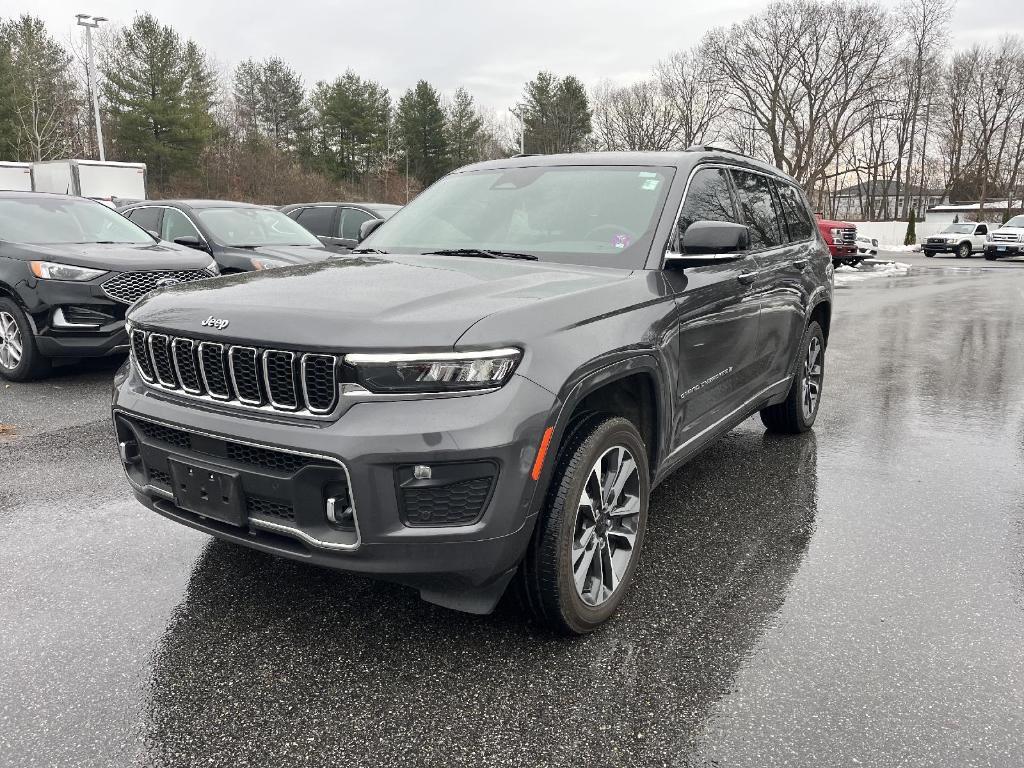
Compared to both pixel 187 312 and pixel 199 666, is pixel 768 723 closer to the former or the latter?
pixel 199 666

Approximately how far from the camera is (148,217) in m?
10.9

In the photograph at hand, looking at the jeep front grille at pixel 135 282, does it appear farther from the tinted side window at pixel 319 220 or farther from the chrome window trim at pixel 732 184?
the tinted side window at pixel 319 220

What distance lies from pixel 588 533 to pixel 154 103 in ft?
157

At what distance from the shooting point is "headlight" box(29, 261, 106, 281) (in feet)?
23.5

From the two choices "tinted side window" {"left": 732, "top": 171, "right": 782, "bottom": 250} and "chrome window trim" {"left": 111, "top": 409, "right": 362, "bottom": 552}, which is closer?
"chrome window trim" {"left": 111, "top": 409, "right": 362, "bottom": 552}

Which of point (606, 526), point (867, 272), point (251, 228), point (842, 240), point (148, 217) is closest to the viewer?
point (606, 526)

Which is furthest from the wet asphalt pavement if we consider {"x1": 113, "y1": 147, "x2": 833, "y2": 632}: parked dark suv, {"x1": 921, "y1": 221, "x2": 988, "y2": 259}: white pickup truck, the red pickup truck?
{"x1": 921, "y1": 221, "x2": 988, "y2": 259}: white pickup truck

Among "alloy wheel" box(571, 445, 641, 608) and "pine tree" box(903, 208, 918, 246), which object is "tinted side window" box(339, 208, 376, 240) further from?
"pine tree" box(903, 208, 918, 246)

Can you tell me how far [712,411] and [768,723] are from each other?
1.72 metres

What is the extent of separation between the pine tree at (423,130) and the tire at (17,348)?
2132 inches

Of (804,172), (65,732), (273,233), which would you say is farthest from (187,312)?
(804,172)

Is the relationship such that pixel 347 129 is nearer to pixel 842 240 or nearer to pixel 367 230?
pixel 842 240

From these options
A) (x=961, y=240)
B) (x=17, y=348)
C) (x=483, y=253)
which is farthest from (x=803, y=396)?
(x=961, y=240)

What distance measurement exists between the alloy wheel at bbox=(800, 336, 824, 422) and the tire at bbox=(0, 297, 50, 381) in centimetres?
650
